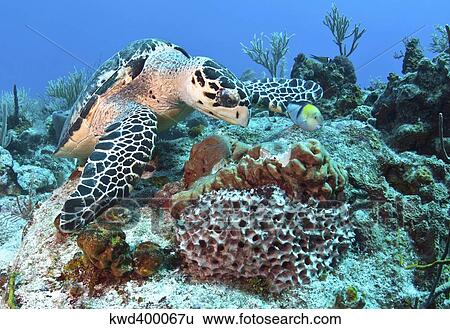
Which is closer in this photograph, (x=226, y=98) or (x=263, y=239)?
(x=263, y=239)

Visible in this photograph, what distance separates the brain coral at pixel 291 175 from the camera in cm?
223

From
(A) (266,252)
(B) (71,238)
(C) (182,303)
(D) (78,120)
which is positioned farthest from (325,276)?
(D) (78,120)

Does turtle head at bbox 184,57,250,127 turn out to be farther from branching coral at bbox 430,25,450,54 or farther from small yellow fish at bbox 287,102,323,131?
branching coral at bbox 430,25,450,54

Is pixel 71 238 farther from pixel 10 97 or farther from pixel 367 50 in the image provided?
pixel 367 50

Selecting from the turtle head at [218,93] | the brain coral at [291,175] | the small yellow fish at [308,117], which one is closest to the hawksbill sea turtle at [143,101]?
the turtle head at [218,93]

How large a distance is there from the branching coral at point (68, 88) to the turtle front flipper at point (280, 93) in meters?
6.32

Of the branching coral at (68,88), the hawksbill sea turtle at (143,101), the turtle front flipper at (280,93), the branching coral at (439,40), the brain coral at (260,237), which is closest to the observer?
the brain coral at (260,237)

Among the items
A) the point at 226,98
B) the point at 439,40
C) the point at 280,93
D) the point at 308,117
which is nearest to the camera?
the point at 308,117

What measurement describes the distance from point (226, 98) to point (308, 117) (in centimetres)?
82

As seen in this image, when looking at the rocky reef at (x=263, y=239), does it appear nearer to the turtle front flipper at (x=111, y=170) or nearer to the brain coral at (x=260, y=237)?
the brain coral at (x=260, y=237)

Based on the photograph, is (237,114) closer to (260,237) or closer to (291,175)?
(291,175)

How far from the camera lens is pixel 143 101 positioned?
3967 mm

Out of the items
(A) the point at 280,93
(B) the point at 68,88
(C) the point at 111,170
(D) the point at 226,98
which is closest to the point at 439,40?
(A) the point at 280,93
